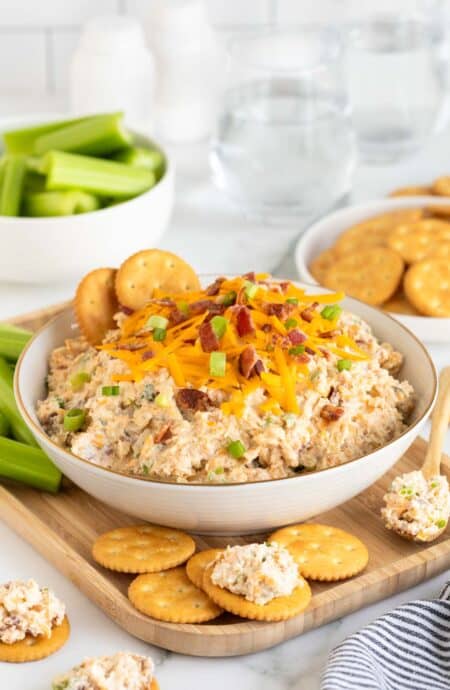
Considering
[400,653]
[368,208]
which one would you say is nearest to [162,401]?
[400,653]

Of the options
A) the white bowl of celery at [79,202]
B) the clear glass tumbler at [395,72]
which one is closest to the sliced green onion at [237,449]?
the white bowl of celery at [79,202]

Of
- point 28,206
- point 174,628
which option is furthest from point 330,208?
point 174,628

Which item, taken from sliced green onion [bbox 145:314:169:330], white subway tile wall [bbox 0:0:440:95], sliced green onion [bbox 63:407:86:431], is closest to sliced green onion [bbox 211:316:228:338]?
sliced green onion [bbox 145:314:169:330]

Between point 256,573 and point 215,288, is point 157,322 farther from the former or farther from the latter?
point 256,573

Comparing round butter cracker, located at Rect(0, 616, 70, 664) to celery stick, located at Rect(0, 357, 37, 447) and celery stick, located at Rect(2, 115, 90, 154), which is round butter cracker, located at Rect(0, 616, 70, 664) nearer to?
celery stick, located at Rect(0, 357, 37, 447)

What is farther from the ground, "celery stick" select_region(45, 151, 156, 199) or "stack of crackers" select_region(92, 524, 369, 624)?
"celery stick" select_region(45, 151, 156, 199)

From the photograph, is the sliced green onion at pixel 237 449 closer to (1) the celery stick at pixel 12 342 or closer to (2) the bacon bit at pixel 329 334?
(2) the bacon bit at pixel 329 334
